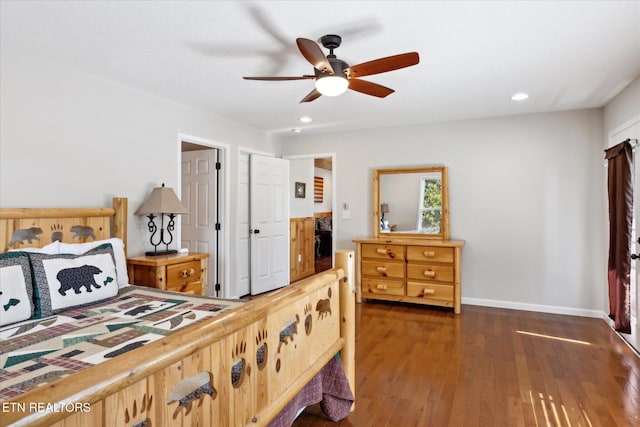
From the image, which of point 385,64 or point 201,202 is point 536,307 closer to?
point 385,64

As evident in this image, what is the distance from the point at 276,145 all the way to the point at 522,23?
12.6 ft

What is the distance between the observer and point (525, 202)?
13.9 feet

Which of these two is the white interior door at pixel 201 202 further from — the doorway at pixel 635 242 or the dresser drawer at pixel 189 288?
the doorway at pixel 635 242

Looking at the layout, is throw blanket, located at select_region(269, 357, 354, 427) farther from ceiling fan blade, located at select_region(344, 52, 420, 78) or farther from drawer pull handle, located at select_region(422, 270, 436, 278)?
drawer pull handle, located at select_region(422, 270, 436, 278)

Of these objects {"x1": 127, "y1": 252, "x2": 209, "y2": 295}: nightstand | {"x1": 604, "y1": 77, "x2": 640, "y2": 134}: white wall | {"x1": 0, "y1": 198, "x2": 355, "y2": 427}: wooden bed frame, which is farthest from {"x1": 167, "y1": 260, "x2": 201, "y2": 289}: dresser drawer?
{"x1": 604, "y1": 77, "x2": 640, "y2": 134}: white wall

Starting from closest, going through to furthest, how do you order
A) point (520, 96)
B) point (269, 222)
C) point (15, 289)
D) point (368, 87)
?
point (15, 289) < point (368, 87) < point (520, 96) < point (269, 222)

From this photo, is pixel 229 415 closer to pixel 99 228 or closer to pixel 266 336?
pixel 266 336

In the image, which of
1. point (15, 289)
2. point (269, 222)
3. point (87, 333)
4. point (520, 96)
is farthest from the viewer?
point (269, 222)

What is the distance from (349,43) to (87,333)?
89.7 inches

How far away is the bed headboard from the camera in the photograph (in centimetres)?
239

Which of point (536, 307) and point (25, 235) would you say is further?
point (536, 307)

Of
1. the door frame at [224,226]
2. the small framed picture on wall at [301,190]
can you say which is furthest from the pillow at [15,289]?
the small framed picture on wall at [301,190]

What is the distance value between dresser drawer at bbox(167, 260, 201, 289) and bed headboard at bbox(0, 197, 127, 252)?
508 mm

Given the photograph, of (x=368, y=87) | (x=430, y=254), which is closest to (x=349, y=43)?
(x=368, y=87)
